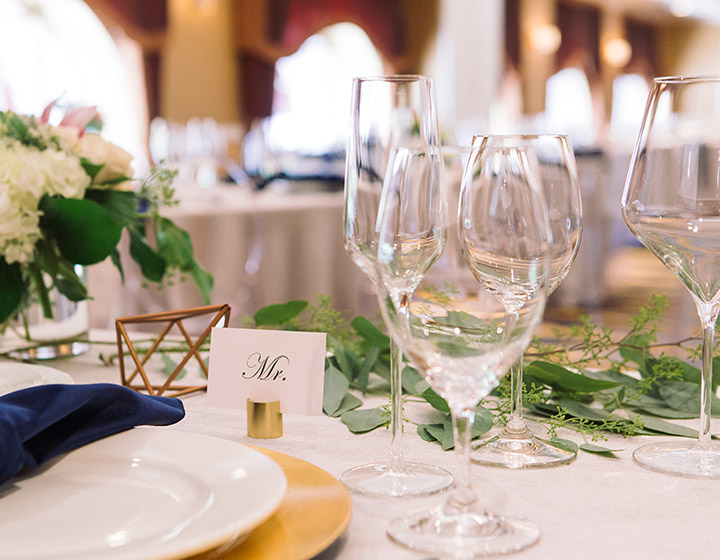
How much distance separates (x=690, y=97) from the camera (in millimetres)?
762

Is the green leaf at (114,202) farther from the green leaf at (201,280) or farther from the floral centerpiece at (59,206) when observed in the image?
the green leaf at (201,280)

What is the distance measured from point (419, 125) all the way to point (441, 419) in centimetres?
34

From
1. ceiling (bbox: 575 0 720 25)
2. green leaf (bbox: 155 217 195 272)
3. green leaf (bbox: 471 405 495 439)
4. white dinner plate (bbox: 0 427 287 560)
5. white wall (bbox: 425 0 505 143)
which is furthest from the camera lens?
ceiling (bbox: 575 0 720 25)

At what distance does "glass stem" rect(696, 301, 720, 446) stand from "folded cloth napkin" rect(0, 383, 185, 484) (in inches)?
18.1

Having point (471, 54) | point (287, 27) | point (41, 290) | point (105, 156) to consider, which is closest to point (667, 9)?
point (471, 54)

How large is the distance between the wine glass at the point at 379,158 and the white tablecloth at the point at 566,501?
52 millimetres

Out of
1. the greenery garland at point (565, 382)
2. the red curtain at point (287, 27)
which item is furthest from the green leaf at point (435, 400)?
the red curtain at point (287, 27)

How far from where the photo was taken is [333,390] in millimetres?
988

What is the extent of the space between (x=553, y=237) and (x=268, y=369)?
1.21 ft

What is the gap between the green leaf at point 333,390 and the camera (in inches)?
37.9

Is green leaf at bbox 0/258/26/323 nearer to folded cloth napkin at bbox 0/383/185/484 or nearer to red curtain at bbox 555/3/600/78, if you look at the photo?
folded cloth napkin at bbox 0/383/185/484

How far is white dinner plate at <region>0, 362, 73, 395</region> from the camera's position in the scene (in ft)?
2.92

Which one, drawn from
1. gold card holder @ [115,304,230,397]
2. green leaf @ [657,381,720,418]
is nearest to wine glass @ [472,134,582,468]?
green leaf @ [657,381,720,418]

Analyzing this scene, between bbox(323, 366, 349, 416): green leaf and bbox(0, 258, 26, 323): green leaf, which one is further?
bbox(0, 258, 26, 323): green leaf
